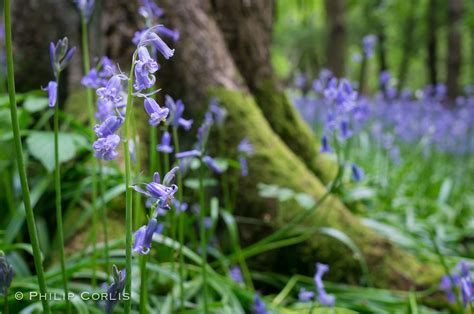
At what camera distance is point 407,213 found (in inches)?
142

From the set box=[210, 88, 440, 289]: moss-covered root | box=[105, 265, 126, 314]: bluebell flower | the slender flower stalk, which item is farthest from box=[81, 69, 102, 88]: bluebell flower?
box=[210, 88, 440, 289]: moss-covered root

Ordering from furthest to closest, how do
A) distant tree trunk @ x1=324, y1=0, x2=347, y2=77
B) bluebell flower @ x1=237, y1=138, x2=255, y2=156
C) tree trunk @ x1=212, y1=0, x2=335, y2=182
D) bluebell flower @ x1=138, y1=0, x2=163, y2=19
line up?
distant tree trunk @ x1=324, y1=0, x2=347, y2=77 < tree trunk @ x1=212, y1=0, x2=335, y2=182 < bluebell flower @ x1=237, y1=138, x2=255, y2=156 < bluebell flower @ x1=138, y1=0, x2=163, y2=19

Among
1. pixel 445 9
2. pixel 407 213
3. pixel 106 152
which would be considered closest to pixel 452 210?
pixel 407 213

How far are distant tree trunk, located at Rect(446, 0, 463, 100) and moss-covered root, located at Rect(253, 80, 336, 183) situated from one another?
9263 mm

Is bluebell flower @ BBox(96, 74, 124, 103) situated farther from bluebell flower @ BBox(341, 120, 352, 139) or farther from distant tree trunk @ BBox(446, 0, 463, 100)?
distant tree trunk @ BBox(446, 0, 463, 100)

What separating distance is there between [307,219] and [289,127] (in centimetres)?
99

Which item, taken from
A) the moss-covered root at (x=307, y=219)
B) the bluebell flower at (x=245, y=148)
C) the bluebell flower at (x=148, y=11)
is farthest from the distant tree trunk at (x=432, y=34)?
the bluebell flower at (x=148, y=11)

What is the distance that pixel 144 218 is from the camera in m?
2.08

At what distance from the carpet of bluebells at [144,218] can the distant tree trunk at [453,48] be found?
9.03 metres

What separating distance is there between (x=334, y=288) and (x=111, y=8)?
185cm

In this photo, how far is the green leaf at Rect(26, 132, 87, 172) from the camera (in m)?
1.73

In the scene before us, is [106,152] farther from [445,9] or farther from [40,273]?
[445,9]

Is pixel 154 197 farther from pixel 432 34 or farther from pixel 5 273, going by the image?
pixel 432 34

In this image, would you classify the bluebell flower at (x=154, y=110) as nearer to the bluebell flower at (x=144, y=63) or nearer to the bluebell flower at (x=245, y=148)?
the bluebell flower at (x=144, y=63)
